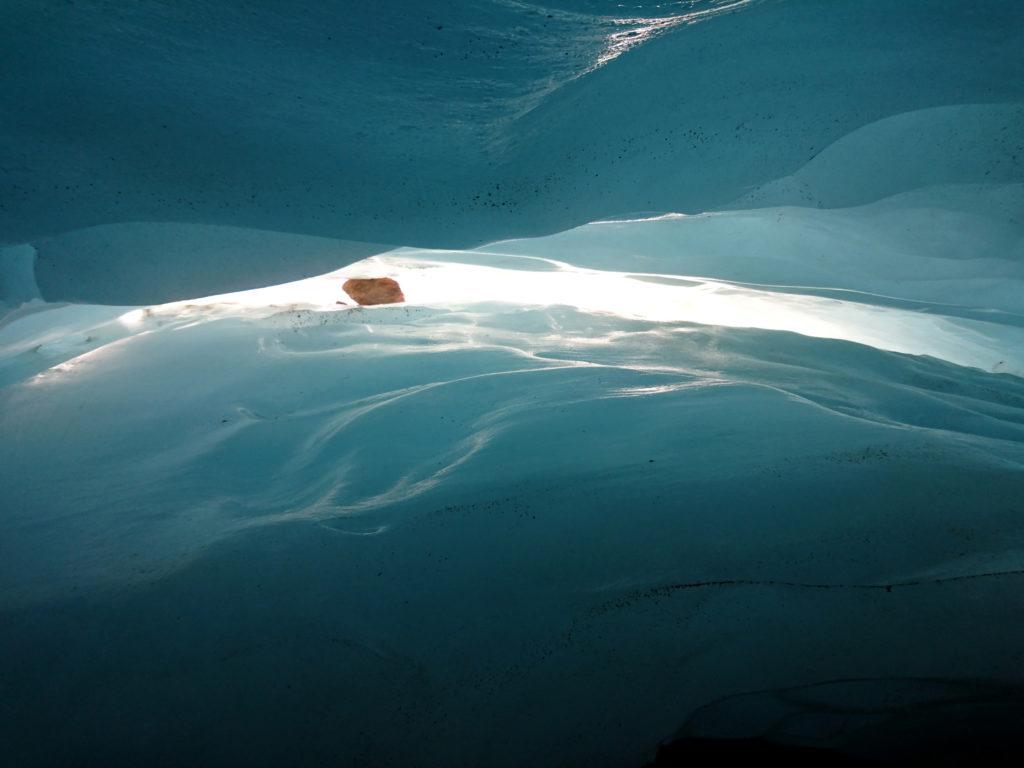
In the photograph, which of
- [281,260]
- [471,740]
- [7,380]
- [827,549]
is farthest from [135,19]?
[827,549]

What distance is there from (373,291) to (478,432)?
159cm

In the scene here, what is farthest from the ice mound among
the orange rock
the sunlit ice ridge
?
the orange rock

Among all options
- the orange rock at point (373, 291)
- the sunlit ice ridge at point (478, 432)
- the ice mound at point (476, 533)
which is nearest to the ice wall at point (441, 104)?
the sunlit ice ridge at point (478, 432)

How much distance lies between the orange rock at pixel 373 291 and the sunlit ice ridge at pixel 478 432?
2.17ft

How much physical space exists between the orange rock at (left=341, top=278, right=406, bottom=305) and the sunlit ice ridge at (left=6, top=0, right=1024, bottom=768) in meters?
0.66

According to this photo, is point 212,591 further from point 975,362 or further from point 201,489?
point 975,362

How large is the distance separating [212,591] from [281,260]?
1.07 m

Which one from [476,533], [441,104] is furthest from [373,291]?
[476,533]

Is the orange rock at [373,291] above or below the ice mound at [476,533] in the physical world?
above

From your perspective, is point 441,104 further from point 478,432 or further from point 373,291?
point 373,291

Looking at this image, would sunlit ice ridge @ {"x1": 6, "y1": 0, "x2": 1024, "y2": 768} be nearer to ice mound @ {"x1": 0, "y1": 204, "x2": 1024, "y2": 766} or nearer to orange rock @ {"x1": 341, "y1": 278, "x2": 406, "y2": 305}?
ice mound @ {"x1": 0, "y1": 204, "x2": 1024, "y2": 766}

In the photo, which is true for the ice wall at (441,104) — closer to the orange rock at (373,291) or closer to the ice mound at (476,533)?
the ice mound at (476,533)

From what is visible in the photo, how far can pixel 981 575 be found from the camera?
149cm

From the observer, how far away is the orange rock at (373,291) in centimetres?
323
